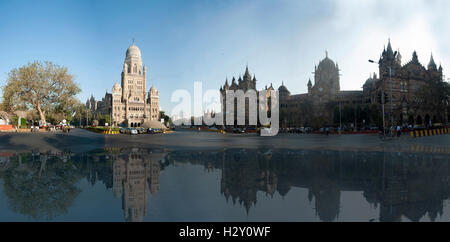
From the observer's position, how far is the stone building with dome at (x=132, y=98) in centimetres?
12962

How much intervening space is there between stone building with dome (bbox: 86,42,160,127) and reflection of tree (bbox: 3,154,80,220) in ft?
416

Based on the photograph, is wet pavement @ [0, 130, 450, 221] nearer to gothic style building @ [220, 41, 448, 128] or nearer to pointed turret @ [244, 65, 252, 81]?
gothic style building @ [220, 41, 448, 128]

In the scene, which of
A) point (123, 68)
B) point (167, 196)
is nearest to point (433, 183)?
point (167, 196)

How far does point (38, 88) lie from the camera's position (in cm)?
4219

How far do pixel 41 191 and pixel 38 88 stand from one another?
45.9 m

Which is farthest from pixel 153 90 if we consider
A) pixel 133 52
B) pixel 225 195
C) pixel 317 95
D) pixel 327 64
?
pixel 225 195

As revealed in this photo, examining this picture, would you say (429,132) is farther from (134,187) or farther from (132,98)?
(132,98)

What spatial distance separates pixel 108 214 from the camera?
4.38m

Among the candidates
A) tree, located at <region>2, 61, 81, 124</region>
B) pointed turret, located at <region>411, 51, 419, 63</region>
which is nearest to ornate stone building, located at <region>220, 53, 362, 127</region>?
pointed turret, located at <region>411, 51, 419, 63</region>

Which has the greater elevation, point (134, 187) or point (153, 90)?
point (153, 90)

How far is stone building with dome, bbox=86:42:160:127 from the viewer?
130 metres

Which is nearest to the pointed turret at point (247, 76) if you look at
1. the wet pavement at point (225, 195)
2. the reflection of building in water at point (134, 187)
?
the wet pavement at point (225, 195)

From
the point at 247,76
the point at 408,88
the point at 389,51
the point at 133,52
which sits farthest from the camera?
the point at 133,52
